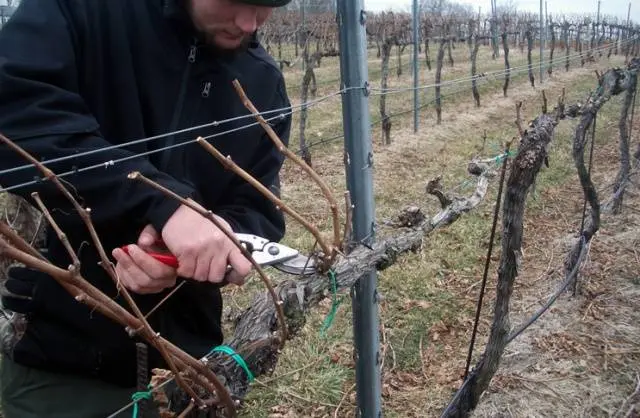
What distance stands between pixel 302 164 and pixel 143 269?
416mm

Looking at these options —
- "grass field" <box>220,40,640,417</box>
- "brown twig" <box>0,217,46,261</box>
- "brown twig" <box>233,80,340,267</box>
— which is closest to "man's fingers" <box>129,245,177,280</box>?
"brown twig" <box>0,217,46,261</box>

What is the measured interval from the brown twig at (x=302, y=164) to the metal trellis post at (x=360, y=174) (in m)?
0.53

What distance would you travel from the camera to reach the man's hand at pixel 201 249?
3.10 feet

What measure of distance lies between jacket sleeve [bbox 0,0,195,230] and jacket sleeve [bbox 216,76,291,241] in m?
0.32

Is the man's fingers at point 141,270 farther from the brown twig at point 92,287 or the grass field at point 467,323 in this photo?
the grass field at point 467,323

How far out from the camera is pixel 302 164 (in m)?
1.20

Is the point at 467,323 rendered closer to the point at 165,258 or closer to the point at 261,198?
the point at 261,198

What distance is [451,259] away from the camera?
5047 millimetres

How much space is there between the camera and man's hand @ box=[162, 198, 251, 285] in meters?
0.95

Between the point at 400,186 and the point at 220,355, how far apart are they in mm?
6285

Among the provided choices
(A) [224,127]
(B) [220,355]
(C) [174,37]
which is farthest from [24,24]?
(B) [220,355]

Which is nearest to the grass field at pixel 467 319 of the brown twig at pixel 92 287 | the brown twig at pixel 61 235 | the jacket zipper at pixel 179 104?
the jacket zipper at pixel 179 104

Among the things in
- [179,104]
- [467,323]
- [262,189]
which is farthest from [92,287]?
[467,323]

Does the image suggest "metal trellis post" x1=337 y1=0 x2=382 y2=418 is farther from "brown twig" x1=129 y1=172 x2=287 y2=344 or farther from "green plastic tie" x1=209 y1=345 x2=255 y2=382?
"brown twig" x1=129 y1=172 x2=287 y2=344
